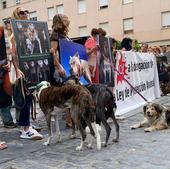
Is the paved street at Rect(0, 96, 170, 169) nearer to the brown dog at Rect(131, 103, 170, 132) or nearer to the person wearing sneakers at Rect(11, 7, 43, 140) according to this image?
the person wearing sneakers at Rect(11, 7, 43, 140)

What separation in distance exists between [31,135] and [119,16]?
Result: 108ft

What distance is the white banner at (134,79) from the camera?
9.37 meters

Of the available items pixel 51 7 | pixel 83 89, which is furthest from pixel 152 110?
pixel 51 7

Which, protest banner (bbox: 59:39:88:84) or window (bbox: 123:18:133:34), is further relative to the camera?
window (bbox: 123:18:133:34)

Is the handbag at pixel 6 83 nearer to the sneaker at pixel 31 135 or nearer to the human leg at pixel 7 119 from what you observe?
the sneaker at pixel 31 135

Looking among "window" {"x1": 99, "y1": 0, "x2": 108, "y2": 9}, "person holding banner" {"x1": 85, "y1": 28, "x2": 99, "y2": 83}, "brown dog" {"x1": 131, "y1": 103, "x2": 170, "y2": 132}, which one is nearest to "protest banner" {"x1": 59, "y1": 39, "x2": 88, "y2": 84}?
"person holding banner" {"x1": 85, "y1": 28, "x2": 99, "y2": 83}

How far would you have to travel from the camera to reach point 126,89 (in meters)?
9.77

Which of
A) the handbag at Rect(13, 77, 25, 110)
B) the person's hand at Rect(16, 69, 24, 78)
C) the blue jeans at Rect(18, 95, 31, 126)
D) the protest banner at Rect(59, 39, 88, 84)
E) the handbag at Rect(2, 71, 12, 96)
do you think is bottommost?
the blue jeans at Rect(18, 95, 31, 126)

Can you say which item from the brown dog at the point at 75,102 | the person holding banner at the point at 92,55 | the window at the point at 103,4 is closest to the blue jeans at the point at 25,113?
the brown dog at the point at 75,102

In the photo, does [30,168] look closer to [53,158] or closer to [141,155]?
[53,158]

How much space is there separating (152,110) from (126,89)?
7.14ft

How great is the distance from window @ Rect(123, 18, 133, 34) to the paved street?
31508mm

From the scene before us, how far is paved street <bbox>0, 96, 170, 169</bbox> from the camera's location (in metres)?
5.24

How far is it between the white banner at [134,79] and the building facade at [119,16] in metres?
24.0
